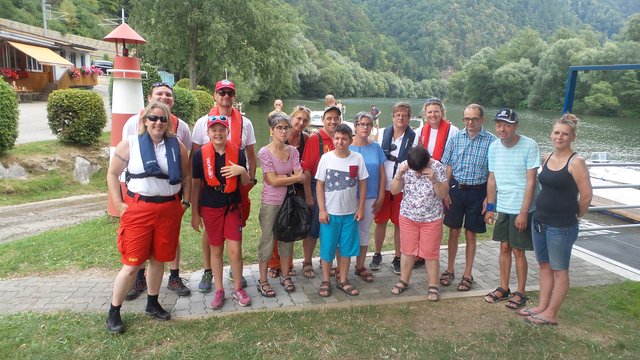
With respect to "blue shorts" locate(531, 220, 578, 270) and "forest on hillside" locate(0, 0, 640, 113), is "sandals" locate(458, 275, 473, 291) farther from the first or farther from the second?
"forest on hillside" locate(0, 0, 640, 113)

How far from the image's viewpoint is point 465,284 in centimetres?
441

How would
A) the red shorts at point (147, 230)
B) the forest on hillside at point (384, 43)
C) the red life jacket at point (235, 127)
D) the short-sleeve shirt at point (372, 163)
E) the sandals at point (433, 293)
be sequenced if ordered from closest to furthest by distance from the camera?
1. the red shorts at point (147, 230)
2. the red life jacket at point (235, 127)
3. the sandals at point (433, 293)
4. the short-sleeve shirt at point (372, 163)
5. the forest on hillside at point (384, 43)

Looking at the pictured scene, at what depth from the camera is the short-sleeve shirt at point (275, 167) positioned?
154 inches

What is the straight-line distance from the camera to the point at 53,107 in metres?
9.73

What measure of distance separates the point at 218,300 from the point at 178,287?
0.54 m

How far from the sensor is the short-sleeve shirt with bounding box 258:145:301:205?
12.8 feet

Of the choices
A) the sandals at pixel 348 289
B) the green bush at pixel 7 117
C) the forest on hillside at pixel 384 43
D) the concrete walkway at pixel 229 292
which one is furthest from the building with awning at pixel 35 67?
the sandals at pixel 348 289

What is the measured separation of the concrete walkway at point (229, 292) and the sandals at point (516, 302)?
31 cm

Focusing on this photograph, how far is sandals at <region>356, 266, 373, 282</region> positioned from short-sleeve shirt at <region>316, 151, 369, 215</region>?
34.2 inches

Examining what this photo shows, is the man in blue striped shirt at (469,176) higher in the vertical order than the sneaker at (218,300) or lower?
higher

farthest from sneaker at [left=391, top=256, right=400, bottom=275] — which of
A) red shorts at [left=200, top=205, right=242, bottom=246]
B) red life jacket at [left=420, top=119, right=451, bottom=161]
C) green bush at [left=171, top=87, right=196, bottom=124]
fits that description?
green bush at [left=171, top=87, right=196, bottom=124]

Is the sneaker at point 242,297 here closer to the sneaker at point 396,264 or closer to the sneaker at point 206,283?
the sneaker at point 206,283

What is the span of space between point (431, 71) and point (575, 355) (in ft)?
429

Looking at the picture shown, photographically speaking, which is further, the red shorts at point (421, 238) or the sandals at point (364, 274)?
the sandals at point (364, 274)
